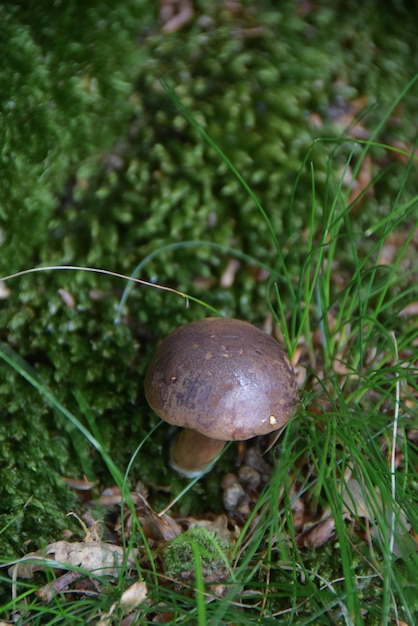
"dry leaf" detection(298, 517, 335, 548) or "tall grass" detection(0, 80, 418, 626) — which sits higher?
"tall grass" detection(0, 80, 418, 626)

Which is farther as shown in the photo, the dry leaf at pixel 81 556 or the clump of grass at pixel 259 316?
the clump of grass at pixel 259 316

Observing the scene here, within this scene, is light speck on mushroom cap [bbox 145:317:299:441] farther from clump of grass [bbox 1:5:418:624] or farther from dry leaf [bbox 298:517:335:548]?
dry leaf [bbox 298:517:335:548]

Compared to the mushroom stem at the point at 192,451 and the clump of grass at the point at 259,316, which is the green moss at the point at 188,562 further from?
the mushroom stem at the point at 192,451

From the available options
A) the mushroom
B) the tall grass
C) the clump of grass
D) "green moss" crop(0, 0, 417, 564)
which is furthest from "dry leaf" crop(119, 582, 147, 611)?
"green moss" crop(0, 0, 417, 564)

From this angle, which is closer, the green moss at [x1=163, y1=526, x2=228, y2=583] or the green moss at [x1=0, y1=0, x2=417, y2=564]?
the green moss at [x1=163, y1=526, x2=228, y2=583]

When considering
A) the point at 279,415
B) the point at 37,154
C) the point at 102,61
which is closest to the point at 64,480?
the point at 279,415

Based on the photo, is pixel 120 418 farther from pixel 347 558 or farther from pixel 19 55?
pixel 19 55

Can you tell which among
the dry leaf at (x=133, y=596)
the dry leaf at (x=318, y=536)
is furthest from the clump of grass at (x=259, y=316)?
the dry leaf at (x=133, y=596)
